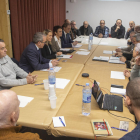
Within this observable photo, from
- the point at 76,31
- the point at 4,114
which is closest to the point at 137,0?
the point at 76,31

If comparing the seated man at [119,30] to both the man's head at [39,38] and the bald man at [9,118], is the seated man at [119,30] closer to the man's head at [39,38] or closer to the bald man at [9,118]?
the man's head at [39,38]

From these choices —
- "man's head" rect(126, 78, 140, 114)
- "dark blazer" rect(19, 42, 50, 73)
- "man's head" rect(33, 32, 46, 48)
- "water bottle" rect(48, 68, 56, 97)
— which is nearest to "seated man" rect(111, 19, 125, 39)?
"man's head" rect(33, 32, 46, 48)

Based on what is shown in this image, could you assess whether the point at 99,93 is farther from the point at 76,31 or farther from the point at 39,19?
the point at 76,31

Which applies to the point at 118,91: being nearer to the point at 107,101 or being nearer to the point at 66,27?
the point at 107,101

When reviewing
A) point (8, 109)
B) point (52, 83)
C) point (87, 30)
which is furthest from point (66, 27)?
point (8, 109)

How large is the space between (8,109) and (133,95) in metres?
0.81

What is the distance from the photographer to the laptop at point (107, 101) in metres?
Result: 1.50

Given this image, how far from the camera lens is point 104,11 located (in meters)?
7.63

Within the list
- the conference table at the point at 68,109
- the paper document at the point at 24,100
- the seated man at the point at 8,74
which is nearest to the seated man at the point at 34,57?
the conference table at the point at 68,109

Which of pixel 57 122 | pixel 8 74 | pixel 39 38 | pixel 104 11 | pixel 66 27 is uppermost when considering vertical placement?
pixel 104 11

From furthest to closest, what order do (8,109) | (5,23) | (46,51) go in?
1. (5,23)
2. (46,51)
3. (8,109)

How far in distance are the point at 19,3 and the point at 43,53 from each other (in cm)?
Answer: 157

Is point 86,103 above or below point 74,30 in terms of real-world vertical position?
below

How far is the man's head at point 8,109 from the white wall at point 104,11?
24.4ft
